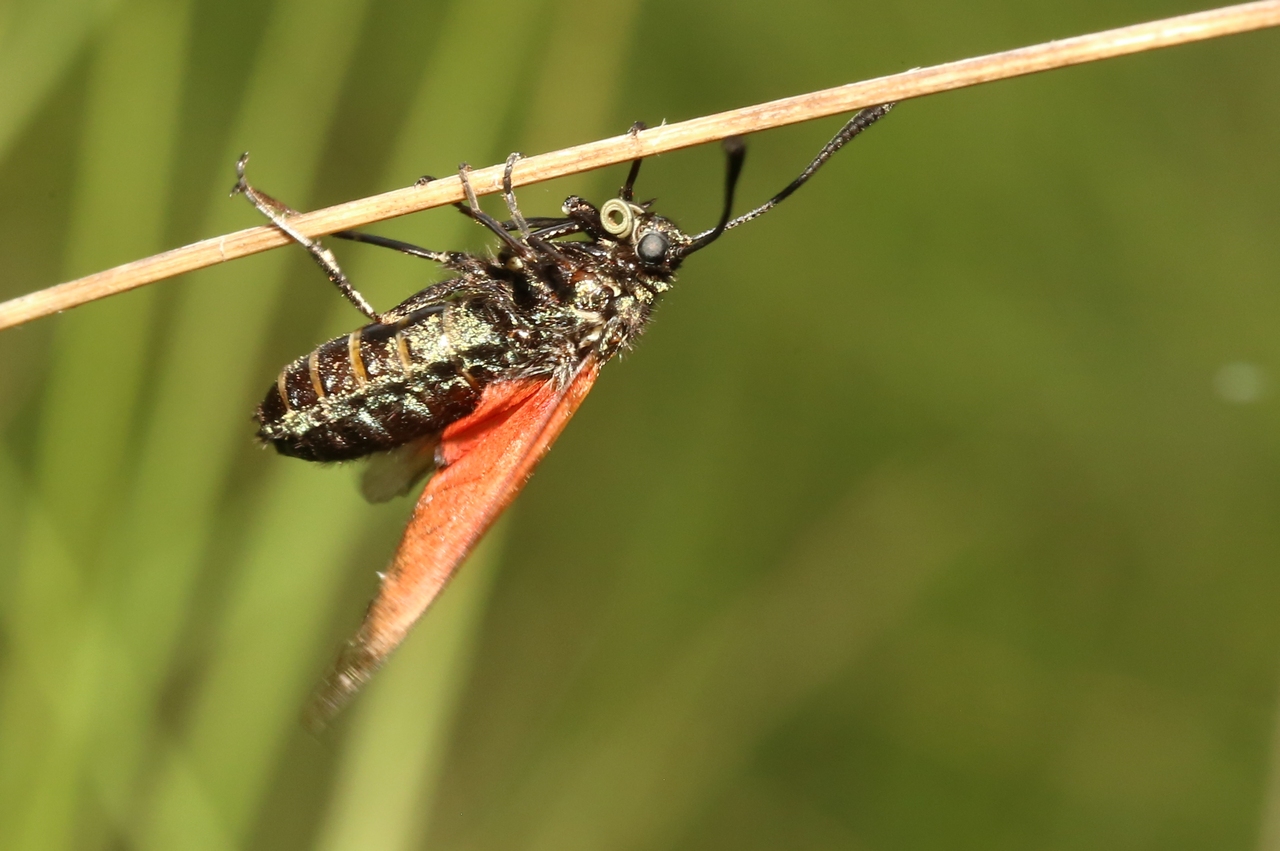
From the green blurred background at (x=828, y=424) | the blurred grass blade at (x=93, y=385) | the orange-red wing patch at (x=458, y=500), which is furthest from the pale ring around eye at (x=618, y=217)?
the blurred grass blade at (x=93, y=385)

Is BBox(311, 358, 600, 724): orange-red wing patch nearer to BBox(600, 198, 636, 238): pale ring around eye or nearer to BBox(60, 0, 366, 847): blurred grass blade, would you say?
BBox(600, 198, 636, 238): pale ring around eye

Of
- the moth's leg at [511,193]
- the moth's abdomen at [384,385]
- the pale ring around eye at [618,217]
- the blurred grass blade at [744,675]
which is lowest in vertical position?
the blurred grass blade at [744,675]

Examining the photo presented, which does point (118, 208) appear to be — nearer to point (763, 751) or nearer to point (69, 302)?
point (69, 302)

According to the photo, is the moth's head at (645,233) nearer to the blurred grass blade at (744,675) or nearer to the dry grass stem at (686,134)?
the dry grass stem at (686,134)

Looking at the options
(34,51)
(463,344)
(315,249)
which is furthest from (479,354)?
(34,51)

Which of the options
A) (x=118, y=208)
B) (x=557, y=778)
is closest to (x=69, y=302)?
(x=118, y=208)

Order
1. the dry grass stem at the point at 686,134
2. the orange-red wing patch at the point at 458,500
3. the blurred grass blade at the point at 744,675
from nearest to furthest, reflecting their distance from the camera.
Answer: the dry grass stem at the point at 686,134, the orange-red wing patch at the point at 458,500, the blurred grass blade at the point at 744,675

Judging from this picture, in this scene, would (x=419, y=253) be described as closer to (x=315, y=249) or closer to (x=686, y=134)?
(x=315, y=249)
